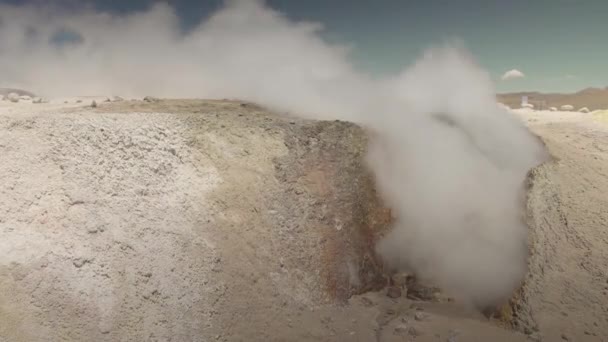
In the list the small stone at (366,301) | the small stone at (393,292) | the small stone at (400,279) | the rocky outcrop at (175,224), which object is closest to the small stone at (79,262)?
the rocky outcrop at (175,224)

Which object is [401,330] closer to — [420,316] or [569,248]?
[420,316]

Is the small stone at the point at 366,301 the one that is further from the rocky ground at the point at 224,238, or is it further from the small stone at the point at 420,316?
the small stone at the point at 420,316

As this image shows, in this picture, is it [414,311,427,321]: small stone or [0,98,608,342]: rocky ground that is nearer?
[0,98,608,342]: rocky ground

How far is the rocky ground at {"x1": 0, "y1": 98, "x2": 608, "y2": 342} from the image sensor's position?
204 inches

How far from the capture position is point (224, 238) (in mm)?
6027

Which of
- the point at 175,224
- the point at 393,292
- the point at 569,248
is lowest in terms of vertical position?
the point at 393,292

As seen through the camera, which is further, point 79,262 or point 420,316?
point 420,316

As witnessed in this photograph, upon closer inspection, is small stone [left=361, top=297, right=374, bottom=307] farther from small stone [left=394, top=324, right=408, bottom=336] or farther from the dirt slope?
the dirt slope

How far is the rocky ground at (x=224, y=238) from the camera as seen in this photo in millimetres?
5191

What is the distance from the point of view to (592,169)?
7.89 m

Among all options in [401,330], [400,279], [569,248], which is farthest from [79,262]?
[569,248]

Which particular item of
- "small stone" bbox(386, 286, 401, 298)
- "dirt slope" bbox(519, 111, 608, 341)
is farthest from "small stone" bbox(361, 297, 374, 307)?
"dirt slope" bbox(519, 111, 608, 341)

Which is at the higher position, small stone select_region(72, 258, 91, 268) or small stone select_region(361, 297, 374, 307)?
small stone select_region(72, 258, 91, 268)

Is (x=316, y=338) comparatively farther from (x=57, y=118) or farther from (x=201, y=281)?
(x=57, y=118)
